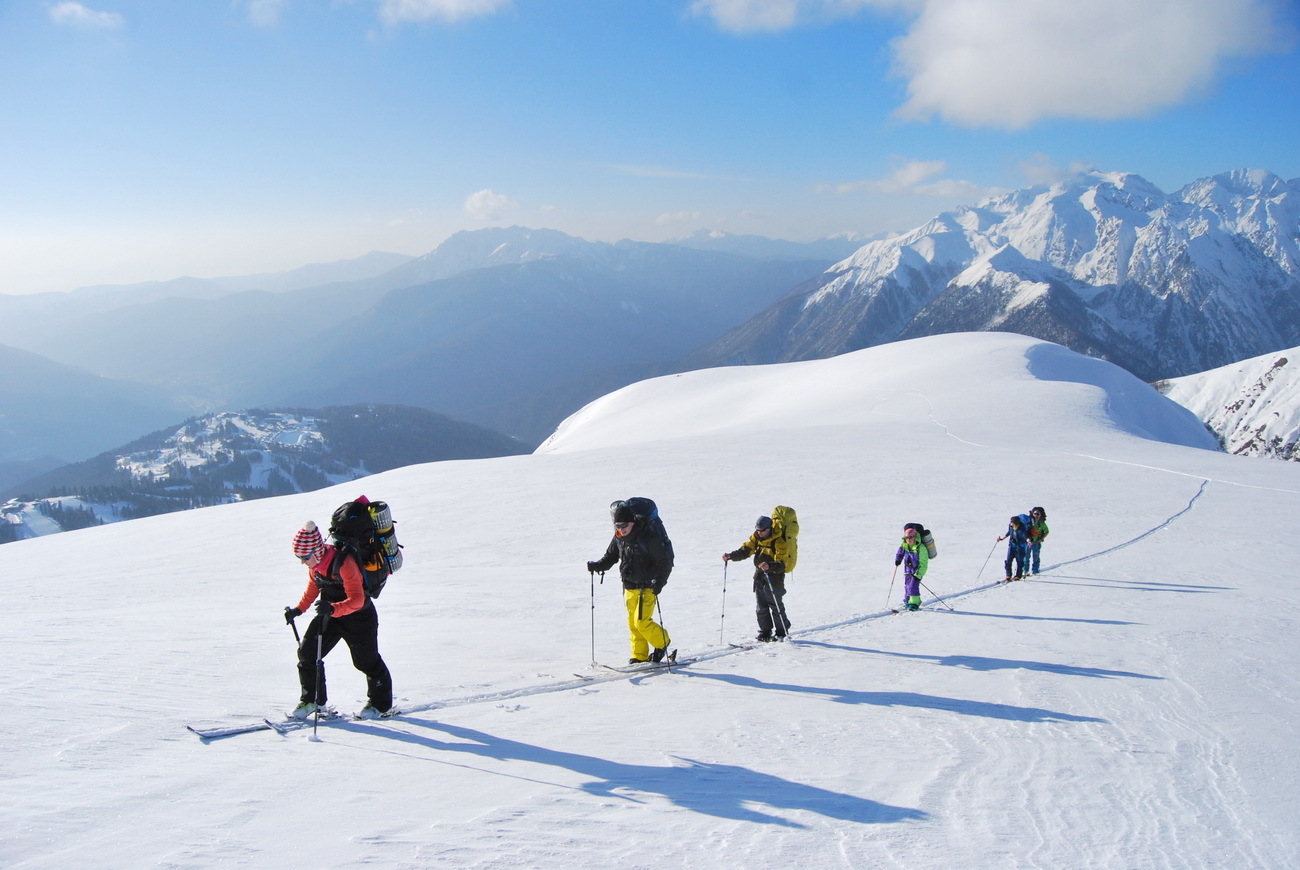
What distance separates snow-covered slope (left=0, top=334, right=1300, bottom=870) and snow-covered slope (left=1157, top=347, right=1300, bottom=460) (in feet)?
629

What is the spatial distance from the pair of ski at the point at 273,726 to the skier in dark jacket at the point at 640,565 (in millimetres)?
3189

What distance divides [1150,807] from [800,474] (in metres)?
20.0

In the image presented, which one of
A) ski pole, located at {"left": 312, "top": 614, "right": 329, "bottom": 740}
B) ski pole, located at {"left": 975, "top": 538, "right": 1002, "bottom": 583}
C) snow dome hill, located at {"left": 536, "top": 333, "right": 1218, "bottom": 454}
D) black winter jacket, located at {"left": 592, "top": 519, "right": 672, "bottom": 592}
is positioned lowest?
ski pole, located at {"left": 975, "top": 538, "right": 1002, "bottom": 583}

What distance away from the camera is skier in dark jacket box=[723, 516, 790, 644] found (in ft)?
33.8

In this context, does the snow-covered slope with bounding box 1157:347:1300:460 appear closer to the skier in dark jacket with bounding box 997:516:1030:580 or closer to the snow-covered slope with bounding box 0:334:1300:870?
the skier in dark jacket with bounding box 997:516:1030:580

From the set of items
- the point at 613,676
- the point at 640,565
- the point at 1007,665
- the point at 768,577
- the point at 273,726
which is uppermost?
the point at 640,565

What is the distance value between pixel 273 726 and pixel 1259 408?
241304 millimetres

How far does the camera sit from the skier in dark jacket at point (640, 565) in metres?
8.54

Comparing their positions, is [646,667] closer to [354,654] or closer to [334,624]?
[354,654]

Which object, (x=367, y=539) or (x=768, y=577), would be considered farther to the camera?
(x=768, y=577)

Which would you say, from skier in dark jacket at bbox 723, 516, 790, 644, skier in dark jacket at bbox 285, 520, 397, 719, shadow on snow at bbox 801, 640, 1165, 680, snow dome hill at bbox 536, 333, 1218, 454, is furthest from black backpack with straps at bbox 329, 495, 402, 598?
snow dome hill at bbox 536, 333, 1218, 454

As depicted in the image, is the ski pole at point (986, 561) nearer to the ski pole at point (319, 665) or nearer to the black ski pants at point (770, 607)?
the black ski pants at point (770, 607)

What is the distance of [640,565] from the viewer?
857cm

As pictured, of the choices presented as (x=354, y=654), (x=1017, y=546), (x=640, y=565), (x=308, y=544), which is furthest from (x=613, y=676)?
(x=1017, y=546)
